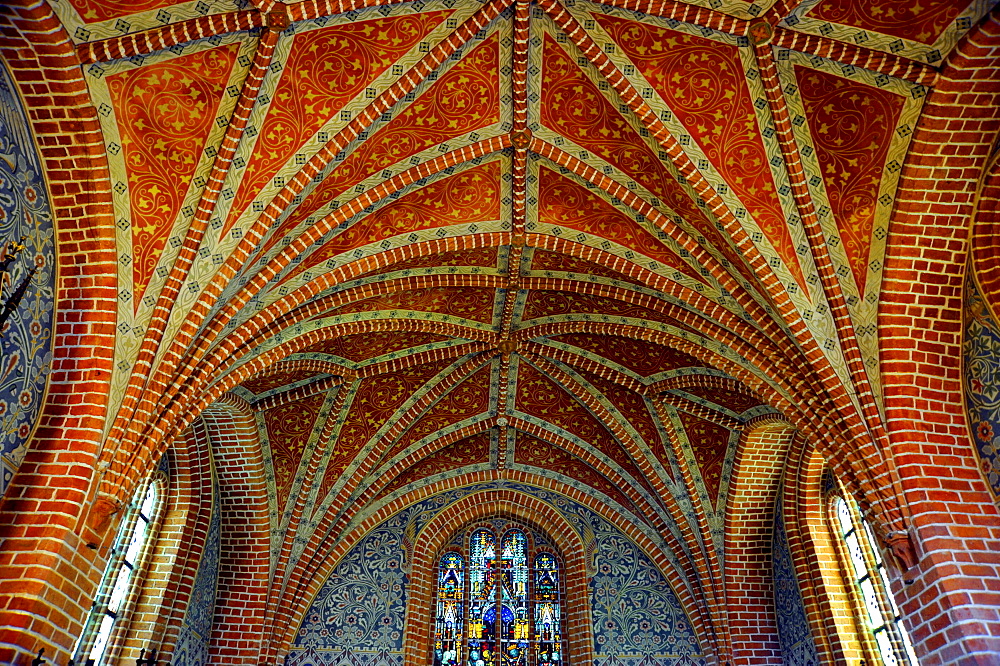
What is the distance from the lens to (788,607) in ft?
39.0

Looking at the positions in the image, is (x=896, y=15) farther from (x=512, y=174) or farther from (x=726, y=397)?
(x=726, y=397)

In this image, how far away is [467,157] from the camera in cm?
954

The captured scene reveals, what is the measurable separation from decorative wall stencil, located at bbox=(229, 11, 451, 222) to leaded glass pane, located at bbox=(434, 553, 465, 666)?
7.28m

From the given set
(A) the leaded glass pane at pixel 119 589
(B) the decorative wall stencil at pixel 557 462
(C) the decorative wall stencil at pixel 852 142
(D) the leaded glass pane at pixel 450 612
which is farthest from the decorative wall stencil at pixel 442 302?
(C) the decorative wall stencil at pixel 852 142

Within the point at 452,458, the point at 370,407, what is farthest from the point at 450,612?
the point at 370,407

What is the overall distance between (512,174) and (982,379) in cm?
548

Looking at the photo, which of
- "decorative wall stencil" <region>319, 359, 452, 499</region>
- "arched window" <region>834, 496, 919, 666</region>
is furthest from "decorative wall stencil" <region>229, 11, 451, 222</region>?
"arched window" <region>834, 496, 919, 666</region>

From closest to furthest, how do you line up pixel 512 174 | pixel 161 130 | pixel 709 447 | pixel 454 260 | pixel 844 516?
pixel 161 130 < pixel 512 174 < pixel 454 260 < pixel 844 516 < pixel 709 447

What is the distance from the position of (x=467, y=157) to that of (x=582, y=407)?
515cm

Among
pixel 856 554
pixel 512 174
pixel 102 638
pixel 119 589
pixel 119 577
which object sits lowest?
pixel 102 638

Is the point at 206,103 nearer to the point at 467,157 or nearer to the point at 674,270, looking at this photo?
the point at 467,157

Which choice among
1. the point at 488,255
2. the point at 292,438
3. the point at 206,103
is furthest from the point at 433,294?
the point at 206,103

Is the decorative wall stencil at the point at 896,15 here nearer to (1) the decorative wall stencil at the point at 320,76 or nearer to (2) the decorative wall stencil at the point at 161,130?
(1) the decorative wall stencil at the point at 320,76

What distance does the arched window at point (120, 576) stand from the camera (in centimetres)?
998
